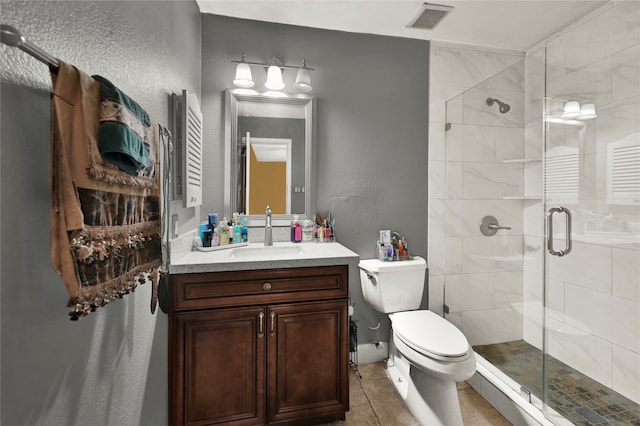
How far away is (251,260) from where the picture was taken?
1488 millimetres

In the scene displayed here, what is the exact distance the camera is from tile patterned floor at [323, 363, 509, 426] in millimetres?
1680

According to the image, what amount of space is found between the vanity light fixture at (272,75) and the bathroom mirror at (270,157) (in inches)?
2.8

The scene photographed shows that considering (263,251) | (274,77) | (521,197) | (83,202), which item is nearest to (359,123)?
(274,77)

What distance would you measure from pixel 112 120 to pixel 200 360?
48.0 inches

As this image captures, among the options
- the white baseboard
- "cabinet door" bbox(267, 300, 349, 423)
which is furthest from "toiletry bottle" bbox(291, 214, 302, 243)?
the white baseboard

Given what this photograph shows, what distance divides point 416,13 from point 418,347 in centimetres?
199

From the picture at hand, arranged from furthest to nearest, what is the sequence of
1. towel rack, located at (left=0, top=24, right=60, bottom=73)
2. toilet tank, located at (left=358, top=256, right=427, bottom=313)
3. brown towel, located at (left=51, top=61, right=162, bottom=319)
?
toilet tank, located at (left=358, top=256, right=427, bottom=313), brown towel, located at (left=51, top=61, right=162, bottom=319), towel rack, located at (left=0, top=24, right=60, bottom=73)

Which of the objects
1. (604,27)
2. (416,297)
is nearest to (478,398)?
(416,297)

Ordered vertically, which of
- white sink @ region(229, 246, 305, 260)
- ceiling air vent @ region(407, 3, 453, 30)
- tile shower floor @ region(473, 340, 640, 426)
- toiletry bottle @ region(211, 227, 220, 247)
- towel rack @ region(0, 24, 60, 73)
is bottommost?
tile shower floor @ region(473, 340, 640, 426)

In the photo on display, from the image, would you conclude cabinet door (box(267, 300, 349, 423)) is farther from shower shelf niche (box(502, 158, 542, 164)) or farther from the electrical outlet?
shower shelf niche (box(502, 158, 542, 164))

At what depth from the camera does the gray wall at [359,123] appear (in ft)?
6.82

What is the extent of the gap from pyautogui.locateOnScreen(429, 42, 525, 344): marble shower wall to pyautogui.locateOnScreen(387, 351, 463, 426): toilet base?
755 mm

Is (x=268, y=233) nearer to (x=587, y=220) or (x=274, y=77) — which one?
(x=274, y=77)

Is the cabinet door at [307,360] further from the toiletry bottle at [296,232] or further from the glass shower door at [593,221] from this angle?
the glass shower door at [593,221]
